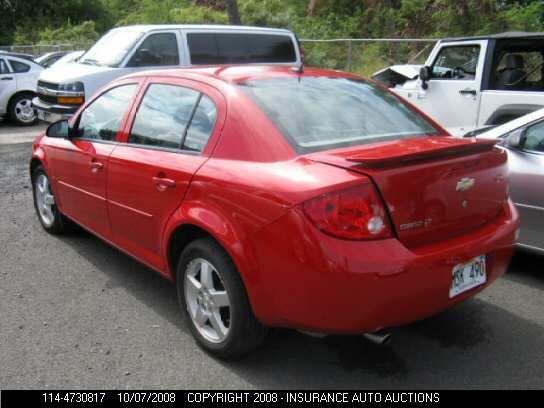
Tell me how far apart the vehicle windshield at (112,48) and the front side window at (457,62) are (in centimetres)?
489

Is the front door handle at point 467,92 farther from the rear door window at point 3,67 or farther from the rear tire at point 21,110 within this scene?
the rear door window at point 3,67

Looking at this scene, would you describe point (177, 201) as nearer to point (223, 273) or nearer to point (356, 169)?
point (223, 273)

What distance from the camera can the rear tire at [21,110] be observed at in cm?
1335

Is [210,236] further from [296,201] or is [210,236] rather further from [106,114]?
[106,114]

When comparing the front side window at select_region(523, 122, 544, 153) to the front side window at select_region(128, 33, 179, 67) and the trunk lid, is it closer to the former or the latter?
the trunk lid

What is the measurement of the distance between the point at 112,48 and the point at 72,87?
1006 millimetres

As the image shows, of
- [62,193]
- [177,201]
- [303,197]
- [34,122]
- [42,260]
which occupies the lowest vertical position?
[34,122]

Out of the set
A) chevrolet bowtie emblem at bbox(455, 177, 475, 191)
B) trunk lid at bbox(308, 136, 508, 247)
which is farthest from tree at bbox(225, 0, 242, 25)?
chevrolet bowtie emblem at bbox(455, 177, 475, 191)

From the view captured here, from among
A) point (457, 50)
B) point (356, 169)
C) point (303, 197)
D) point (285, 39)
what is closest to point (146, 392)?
point (303, 197)

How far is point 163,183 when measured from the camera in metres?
3.43

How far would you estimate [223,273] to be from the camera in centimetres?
303

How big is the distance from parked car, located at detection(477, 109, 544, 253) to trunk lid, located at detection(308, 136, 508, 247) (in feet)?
3.64

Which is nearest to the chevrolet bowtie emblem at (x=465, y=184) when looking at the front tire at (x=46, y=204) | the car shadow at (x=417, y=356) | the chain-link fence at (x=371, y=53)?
the car shadow at (x=417, y=356)

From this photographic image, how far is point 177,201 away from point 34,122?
11884mm
